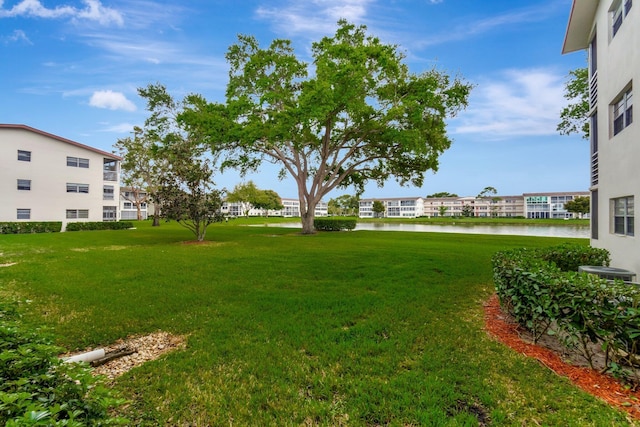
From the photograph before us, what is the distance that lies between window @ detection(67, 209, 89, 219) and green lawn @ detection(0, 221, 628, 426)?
24.0 m

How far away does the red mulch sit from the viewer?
320cm

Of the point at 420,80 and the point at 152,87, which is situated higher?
the point at 152,87

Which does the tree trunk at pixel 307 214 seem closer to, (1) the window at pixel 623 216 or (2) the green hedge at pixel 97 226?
(1) the window at pixel 623 216

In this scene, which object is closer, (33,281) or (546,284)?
(546,284)

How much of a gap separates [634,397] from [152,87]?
129ft

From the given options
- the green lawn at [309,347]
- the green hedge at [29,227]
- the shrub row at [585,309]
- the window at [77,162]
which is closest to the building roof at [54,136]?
the window at [77,162]

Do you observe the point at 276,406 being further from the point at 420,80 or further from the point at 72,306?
the point at 420,80

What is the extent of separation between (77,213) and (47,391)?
3505 centimetres

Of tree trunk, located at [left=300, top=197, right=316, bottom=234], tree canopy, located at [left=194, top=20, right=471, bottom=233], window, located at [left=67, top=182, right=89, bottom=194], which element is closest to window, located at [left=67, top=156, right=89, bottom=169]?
window, located at [left=67, top=182, right=89, bottom=194]

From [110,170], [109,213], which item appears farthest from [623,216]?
[110,170]

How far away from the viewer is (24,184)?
25.9 m

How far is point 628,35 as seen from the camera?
7488 millimetres

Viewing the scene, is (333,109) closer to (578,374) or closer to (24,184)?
(578,374)

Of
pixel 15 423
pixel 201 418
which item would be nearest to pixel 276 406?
pixel 201 418
